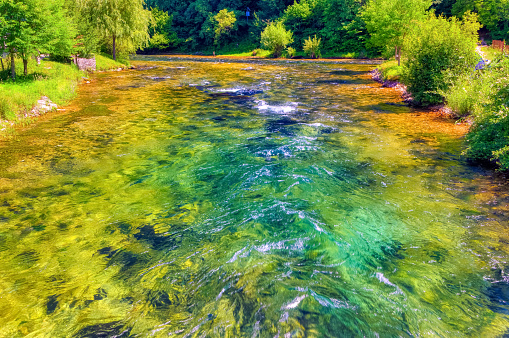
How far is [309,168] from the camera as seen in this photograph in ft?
25.0

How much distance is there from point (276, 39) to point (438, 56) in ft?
141

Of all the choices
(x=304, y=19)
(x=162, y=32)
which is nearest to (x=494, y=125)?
(x=304, y=19)

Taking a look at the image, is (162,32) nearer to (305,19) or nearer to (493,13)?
(305,19)

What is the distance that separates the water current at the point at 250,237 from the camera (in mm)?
3551

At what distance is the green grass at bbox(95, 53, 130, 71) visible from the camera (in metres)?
29.4

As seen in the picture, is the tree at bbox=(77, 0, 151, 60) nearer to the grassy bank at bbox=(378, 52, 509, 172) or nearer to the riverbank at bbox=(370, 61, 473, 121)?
the riverbank at bbox=(370, 61, 473, 121)

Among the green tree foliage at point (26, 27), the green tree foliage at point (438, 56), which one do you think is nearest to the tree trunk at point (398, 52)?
the green tree foliage at point (438, 56)

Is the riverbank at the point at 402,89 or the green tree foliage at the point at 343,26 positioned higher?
the green tree foliage at the point at 343,26

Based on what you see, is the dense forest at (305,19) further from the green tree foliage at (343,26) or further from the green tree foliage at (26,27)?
the green tree foliage at (26,27)

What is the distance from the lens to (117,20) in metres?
31.0

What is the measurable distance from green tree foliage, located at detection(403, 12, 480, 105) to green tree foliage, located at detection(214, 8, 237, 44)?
208ft

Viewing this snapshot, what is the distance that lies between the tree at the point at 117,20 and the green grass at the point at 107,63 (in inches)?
36.5

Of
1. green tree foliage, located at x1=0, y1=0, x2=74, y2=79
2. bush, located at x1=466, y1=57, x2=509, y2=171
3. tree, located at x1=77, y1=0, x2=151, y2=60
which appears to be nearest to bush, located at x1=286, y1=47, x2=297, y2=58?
tree, located at x1=77, y1=0, x2=151, y2=60

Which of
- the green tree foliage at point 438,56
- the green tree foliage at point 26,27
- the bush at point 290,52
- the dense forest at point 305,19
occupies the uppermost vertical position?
the dense forest at point 305,19
